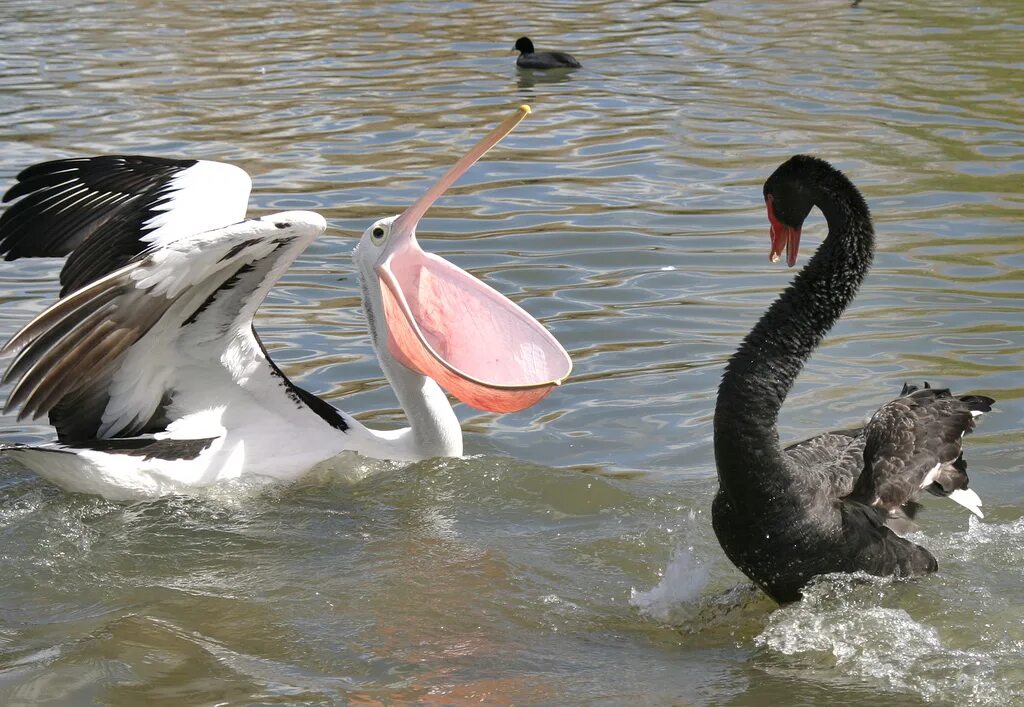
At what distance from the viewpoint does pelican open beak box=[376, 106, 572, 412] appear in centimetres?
568

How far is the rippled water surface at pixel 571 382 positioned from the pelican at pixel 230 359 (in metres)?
0.18

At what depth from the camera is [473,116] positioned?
40.5 feet

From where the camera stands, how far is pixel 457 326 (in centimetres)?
601

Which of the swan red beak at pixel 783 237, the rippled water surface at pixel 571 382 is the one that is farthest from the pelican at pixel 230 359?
the swan red beak at pixel 783 237

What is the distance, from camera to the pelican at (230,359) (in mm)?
5438

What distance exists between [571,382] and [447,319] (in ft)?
3.54

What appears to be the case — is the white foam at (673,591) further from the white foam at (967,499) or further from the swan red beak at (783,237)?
the swan red beak at (783,237)

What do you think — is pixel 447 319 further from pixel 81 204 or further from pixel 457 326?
pixel 81 204

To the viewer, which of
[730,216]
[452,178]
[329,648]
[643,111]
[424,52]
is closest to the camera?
[329,648]

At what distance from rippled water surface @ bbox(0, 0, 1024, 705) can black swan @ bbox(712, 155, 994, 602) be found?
16 centimetres

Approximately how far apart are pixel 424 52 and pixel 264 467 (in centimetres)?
1031

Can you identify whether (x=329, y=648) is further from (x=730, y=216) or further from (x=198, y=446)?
(x=730, y=216)

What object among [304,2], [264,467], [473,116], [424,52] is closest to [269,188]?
[473,116]

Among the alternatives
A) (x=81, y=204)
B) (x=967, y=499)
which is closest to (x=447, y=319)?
(x=81, y=204)
